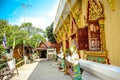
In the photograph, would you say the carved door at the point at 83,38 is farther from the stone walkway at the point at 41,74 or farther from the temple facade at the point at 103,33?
the stone walkway at the point at 41,74

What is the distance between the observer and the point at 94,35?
20.1 ft

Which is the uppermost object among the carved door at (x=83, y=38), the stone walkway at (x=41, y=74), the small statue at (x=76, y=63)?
the carved door at (x=83, y=38)

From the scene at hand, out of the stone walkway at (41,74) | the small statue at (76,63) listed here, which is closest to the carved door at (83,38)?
the small statue at (76,63)

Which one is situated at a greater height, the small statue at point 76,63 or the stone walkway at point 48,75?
the small statue at point 76,63

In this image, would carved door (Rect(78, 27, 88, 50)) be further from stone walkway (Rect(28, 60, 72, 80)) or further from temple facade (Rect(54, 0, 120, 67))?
stone walkway (Rect(28, 60, 72, 80))

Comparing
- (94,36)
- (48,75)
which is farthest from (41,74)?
(94,36)

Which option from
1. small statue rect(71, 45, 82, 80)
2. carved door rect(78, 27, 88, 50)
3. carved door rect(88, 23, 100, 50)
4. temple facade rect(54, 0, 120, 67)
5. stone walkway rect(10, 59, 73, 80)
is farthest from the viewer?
stone walkway rect(10, 59, 73, 80)

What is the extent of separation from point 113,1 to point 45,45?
140 feet

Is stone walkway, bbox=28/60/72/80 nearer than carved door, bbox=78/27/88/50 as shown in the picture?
No

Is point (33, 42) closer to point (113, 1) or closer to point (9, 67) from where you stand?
point (9, 67)

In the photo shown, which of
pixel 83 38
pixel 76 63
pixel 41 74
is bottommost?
pixel 41 74

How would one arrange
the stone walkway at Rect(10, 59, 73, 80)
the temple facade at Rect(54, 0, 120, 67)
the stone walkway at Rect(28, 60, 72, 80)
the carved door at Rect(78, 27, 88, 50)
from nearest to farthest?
the temple facade at Rect(54, 0, 120, 67) → the carved door at Rect(78, 27, 88, 50) → the stone walkway at Rect(28, 60, 72, 80) → the stone walkway at Rect(10, 59, 73, 80)

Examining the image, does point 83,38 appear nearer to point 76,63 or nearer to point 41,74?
point 76,63

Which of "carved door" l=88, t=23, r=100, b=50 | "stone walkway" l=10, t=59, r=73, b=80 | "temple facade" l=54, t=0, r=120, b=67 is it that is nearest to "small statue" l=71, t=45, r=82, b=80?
"temple facade" l=54, t=0, r=120, b=67
